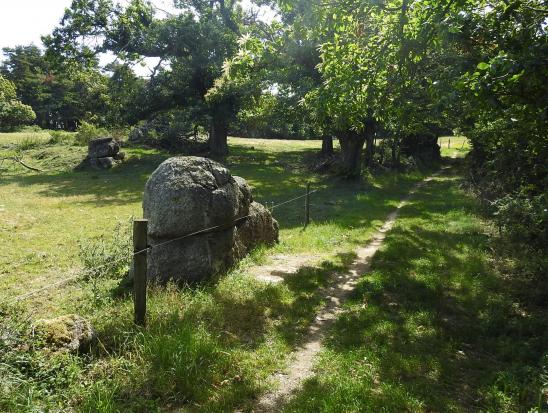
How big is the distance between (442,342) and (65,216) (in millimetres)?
16305

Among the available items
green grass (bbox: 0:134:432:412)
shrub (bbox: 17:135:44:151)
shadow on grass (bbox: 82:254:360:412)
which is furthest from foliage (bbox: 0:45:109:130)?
shadow on grass (bbox: 82:254:360:412)

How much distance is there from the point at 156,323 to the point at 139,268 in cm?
104

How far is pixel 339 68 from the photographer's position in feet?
41.3

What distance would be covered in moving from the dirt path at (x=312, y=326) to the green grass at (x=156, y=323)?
198 millimetres

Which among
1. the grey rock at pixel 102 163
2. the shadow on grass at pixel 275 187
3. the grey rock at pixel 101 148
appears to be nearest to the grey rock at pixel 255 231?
the shadow on grass at pixel 275 187

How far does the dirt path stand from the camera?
5.91 metres

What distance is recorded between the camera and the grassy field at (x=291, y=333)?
564 centimetres

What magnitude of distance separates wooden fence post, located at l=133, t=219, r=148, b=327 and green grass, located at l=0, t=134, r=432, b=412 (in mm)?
312

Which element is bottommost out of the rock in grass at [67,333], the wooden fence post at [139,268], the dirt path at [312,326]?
the dirt path at [312,326]

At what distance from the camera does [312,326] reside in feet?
27.3

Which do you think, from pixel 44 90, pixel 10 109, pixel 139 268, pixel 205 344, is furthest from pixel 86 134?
pixel 44 90

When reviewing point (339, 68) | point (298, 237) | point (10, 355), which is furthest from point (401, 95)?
point (10, 355)

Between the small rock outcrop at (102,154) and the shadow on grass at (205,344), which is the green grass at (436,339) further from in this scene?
the small rock outcrop at (102,154)

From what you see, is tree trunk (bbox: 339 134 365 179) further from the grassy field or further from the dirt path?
the dirt path
